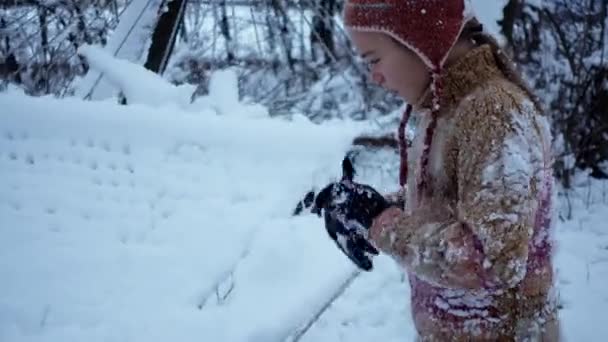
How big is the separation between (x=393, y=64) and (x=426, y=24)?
0.37 ft

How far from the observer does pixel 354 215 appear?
153 cm

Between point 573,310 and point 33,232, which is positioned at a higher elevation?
point 33,232

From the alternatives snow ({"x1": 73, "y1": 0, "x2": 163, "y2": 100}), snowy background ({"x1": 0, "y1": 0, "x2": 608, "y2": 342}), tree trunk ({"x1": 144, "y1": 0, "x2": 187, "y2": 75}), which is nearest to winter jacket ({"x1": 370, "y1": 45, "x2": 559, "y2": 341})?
snowy background ({"x1": 0, "y1": 0, "x2": 608, "y2": 342})

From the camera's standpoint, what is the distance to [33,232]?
3367 millimetres

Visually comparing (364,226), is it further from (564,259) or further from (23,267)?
(564,259)

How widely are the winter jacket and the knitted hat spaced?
0.03 meters

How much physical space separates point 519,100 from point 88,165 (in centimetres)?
297

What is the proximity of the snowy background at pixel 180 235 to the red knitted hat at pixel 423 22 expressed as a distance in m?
1.79

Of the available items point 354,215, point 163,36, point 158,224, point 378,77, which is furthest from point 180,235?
point 163,36

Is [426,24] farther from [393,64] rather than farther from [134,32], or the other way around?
[134,32]

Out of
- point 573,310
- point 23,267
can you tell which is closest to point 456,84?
point 23,267

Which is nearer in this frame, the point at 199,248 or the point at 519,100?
the point at 519,100

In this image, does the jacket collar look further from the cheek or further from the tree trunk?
the tree trunk

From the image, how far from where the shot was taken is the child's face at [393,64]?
1.37 m
